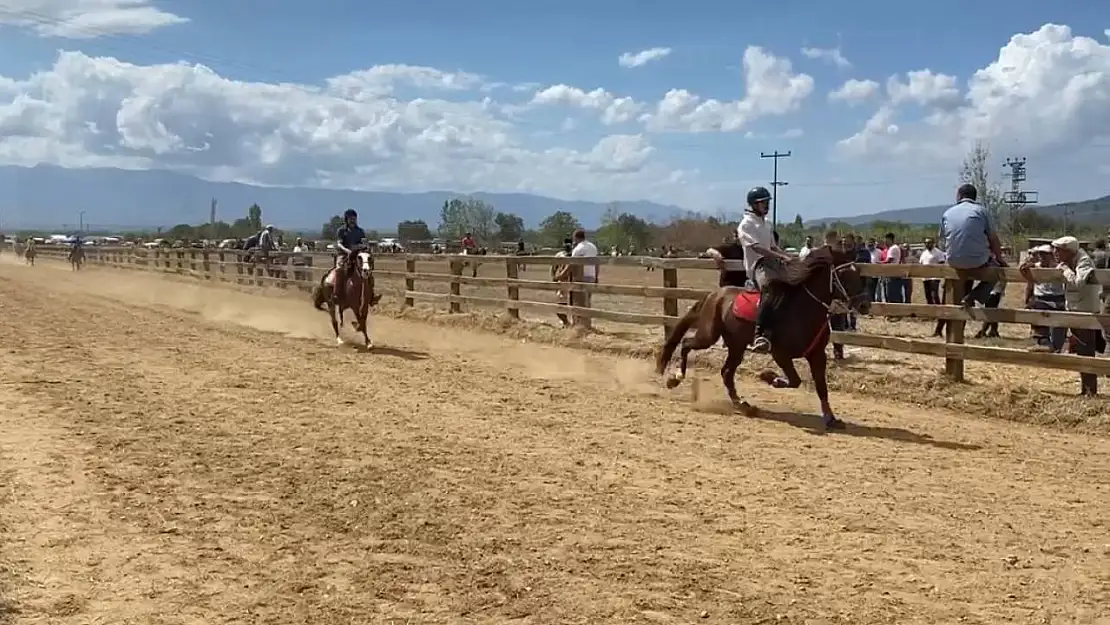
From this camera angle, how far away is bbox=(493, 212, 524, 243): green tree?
8150 centimetres

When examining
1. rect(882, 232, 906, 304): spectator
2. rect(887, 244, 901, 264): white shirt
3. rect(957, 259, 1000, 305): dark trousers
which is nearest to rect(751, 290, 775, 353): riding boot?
rect(957, 259, 1000, 305): dark trousers

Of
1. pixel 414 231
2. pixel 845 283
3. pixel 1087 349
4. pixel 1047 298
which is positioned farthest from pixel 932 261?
pixel 414 231

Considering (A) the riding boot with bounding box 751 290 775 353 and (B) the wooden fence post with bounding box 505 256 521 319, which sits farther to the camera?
(B) the wooden fence post with bounding box 505 256 521 319

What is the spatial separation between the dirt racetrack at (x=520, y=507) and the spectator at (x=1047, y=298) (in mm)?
2113

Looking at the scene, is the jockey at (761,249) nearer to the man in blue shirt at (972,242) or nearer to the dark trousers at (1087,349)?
the man in blue shirt at (972,242)

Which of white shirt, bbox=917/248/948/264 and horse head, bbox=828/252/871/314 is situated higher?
white shirt, bbox=917/248/948/264

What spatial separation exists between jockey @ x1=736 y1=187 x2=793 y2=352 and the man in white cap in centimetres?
243

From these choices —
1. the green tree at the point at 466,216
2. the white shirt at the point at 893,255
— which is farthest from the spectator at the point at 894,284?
the green tree at the point at 466,216

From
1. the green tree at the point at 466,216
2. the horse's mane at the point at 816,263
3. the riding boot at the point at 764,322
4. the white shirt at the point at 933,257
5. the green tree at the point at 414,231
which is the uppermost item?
the green tree at the point at 466,216

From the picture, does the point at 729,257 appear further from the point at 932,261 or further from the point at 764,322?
the point at 932,261

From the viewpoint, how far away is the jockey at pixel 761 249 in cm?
923

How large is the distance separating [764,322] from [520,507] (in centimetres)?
397

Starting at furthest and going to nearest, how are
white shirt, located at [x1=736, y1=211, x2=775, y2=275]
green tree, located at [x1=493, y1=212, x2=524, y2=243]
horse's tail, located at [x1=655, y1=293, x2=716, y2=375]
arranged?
1. green tree, located at [x1=493, y1=212, x2=524, y2=243]
2. horse's tail, located at [x1=655, y1=293, x2=716, y2=375]
3. white shirt, located at [x1=736, y1=211, x2=775, y2=275]

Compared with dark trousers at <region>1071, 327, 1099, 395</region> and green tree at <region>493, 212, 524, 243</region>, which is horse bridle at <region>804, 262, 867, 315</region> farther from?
green tree at <region>493, 212, 524, 243</region>
